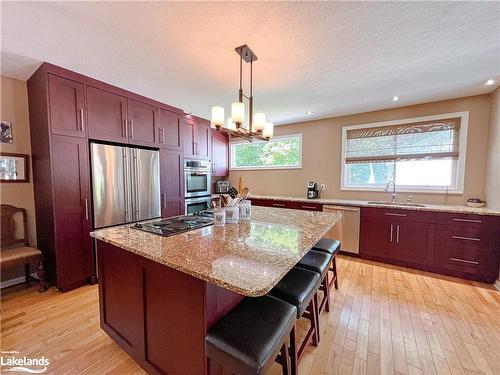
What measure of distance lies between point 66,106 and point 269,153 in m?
3.48

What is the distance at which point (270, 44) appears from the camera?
175cm

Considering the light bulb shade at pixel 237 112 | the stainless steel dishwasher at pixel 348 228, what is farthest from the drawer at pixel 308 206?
the light bulb shade at pixel 237 112

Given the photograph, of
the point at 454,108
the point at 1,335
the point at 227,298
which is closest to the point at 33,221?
the point at 1,335

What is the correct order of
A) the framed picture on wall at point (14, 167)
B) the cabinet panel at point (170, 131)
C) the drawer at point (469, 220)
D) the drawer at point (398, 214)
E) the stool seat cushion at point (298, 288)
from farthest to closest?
the cabinet panel at point (170, 131), the drawer at point (398, 214), the drawer at point (469, 220), the framed picture on wall at point (14, 167), the stool seat cushion at point (298, 288)

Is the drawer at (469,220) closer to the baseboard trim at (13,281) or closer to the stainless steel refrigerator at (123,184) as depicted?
the stainless steel refrigerator at (123,184)

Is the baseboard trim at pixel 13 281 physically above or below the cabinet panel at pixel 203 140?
below

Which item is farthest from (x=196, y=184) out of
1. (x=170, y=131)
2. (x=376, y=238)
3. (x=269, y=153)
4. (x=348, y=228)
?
(x=376, y=238)

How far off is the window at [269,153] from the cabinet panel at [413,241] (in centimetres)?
203

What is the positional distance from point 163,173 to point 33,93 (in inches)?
66.0

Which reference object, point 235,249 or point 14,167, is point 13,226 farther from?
point 235,249

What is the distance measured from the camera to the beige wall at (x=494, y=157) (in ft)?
8.39

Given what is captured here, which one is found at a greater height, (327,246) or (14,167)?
(14,167)

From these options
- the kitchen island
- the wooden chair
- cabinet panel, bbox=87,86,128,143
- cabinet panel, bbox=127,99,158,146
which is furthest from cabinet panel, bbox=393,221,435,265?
the wooden chair

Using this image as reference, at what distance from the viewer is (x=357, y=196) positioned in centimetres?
374
